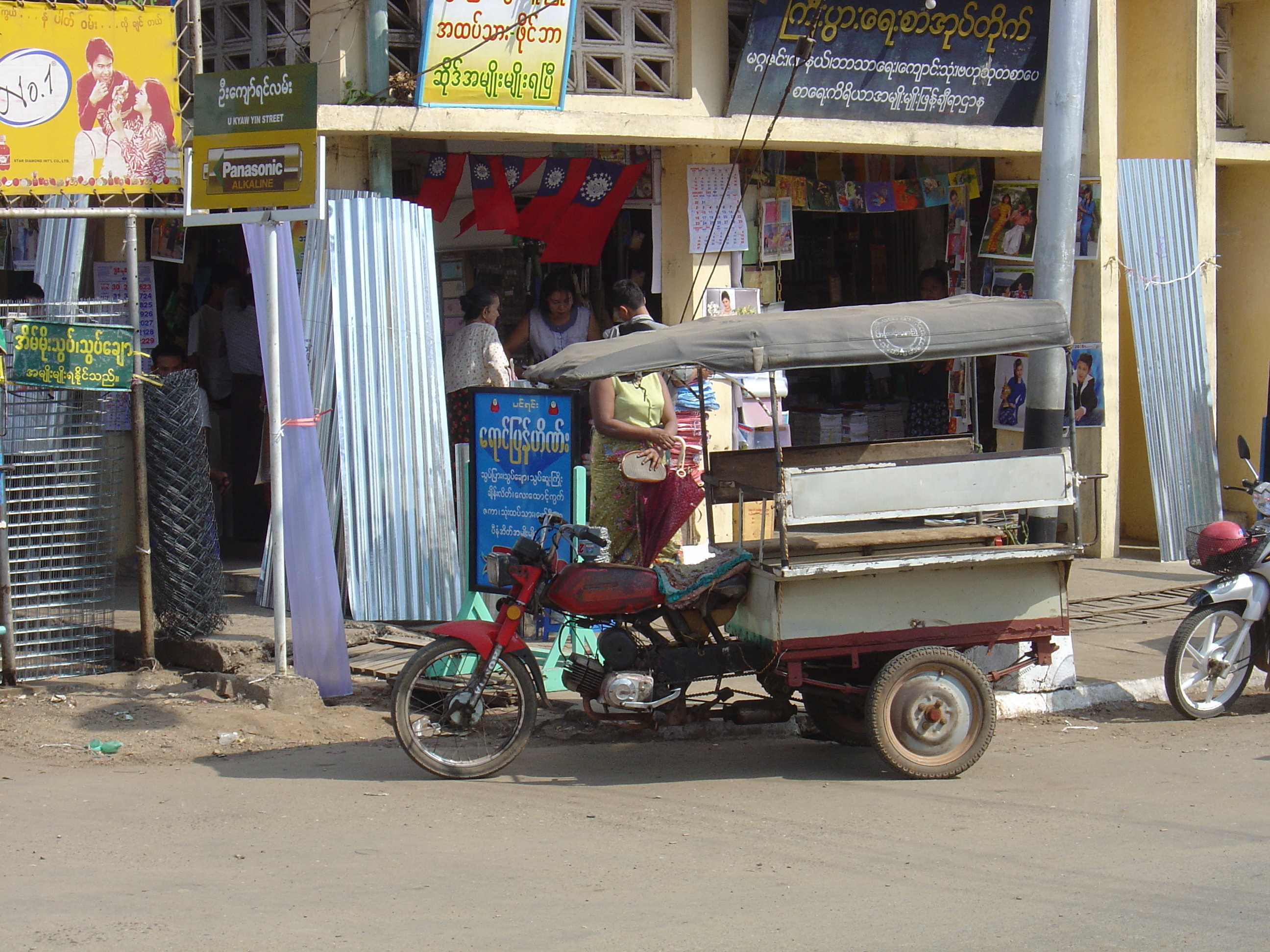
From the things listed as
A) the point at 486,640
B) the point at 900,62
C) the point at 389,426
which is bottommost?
the point at 486,640

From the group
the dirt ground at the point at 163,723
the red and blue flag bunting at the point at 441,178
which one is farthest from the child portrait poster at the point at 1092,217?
the dirt ground at the point at 163,723

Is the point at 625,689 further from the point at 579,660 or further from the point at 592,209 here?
the point at 592,209

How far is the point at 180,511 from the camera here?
291 inches

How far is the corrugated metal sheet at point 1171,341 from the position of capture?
1100 cm

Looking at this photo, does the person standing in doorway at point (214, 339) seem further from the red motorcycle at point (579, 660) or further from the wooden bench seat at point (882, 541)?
the wooden bench seat at point (882, 541)

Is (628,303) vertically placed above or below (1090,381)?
above

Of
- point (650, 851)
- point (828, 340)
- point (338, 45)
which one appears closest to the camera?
point (650, 851)

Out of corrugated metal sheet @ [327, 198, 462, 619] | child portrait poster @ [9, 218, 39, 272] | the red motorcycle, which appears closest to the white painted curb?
the red motorcycle

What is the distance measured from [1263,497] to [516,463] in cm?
392

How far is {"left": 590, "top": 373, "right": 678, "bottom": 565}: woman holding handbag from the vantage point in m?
7.11

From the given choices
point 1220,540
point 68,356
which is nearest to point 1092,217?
point 1220,540

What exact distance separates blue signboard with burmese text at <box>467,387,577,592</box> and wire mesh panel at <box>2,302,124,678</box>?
6.48 ft

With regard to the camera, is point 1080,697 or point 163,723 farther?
point 1080,697

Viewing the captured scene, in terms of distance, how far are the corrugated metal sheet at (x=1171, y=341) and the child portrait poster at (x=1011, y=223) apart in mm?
824
